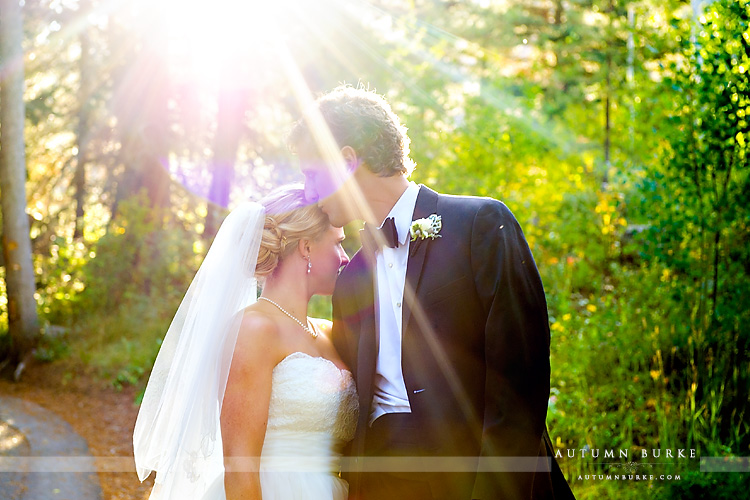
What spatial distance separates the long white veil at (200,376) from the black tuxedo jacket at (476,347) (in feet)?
2.48

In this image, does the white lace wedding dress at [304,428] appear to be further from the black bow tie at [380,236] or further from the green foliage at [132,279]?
the green foliage at [132,279]

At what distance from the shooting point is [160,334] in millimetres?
9141

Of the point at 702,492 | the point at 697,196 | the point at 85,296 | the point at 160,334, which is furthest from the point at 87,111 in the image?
the point at 702,492

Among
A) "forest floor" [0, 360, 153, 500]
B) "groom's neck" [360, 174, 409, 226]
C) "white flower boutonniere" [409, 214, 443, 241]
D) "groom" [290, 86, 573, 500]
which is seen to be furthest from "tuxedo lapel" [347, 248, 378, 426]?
"forest floor" [0, 360, 153, 500]

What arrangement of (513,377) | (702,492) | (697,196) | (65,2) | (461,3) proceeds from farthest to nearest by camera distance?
1. (461,3)
2. (65,2)
3. (697,196)
4. (702,492)
5. (513,377)

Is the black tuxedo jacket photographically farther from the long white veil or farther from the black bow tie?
the long white veil

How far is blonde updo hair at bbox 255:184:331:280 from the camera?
3375 mm

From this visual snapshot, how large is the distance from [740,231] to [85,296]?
9.03m

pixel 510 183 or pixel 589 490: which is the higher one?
pixel 510 183

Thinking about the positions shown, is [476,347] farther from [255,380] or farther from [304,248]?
[304,248]

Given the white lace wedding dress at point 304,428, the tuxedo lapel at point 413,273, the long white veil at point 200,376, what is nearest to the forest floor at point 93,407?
the long white veil at point 200,376

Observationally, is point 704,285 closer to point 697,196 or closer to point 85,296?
point 697,196

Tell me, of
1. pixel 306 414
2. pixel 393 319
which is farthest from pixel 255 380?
pixel 393 319

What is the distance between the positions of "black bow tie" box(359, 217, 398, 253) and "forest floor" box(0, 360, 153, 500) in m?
3.67
